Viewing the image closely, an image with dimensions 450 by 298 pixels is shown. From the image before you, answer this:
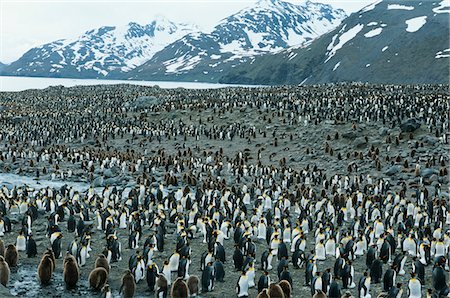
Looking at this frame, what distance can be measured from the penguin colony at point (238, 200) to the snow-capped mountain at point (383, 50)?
49952 mm

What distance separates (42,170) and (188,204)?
38.5 feet

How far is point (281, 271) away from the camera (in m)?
11.1

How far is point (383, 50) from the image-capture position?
317ft

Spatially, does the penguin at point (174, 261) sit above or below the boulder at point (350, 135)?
below

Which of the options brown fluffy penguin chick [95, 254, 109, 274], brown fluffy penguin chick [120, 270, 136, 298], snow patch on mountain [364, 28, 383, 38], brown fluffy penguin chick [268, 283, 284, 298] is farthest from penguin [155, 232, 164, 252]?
snow patch on mountain [364, 28, 383, 38]

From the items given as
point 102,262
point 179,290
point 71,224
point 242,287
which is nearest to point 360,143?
point 71,224

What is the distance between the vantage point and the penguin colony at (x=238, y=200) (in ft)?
35.8

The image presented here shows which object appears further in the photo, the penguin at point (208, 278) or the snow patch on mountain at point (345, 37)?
the snow patch on mountain at point (345, 37)

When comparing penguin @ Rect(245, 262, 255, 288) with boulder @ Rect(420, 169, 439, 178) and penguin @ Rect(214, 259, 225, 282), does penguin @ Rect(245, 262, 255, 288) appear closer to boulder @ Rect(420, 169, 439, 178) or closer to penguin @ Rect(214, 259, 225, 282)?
penguin @ Rect(214, 259, 225, 282)

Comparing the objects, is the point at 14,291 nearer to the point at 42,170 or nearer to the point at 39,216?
the point at 39,216

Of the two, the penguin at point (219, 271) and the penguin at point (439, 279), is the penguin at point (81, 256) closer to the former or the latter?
the penguin at point (219, 271)

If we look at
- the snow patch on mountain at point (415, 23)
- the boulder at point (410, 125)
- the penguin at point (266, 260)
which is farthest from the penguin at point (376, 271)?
the snow patch on mountain at point (415, 23)

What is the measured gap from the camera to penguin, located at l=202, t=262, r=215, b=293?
34.6ft

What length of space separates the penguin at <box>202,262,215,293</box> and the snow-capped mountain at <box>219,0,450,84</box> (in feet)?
235
